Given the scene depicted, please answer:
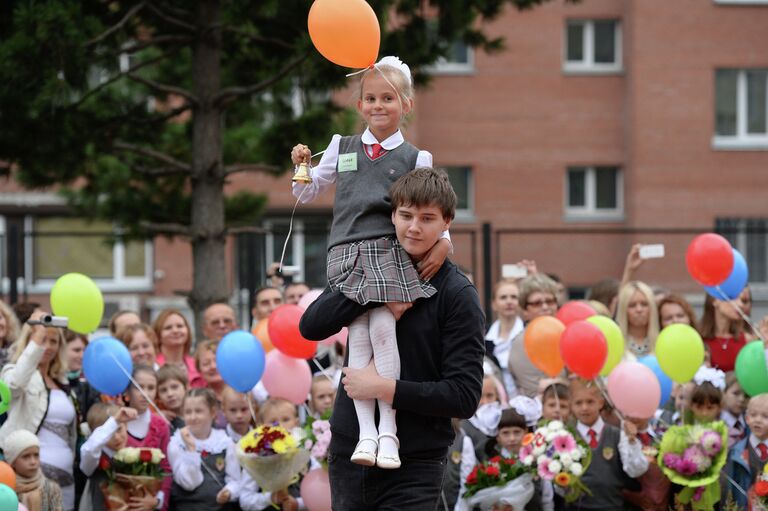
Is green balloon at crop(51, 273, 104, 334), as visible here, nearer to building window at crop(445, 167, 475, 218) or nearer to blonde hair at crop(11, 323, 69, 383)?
blonde hair at crop(11, 323, 69, 383)

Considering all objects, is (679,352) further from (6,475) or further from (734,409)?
(6,475)

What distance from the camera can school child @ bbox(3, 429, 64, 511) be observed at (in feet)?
18.2

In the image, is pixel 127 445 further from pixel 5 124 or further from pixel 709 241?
pixel 709 241

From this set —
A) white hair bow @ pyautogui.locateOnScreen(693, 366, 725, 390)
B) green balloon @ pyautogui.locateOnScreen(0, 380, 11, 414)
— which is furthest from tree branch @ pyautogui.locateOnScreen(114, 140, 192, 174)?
white hair bow @ pyautogui.locateOnScreen(693, 366, 725, 390)

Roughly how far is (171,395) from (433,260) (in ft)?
11.5

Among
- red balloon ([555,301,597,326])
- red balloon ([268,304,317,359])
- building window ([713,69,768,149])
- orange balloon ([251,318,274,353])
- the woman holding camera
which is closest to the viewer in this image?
the woman holding camera

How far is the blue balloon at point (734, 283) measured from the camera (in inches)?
280

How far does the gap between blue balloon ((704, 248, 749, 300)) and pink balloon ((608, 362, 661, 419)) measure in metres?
1.19

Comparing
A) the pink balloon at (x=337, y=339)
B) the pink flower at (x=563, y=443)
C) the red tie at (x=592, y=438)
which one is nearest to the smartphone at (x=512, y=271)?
the pink balloon at (x=337, y=339)

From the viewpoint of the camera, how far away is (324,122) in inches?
384

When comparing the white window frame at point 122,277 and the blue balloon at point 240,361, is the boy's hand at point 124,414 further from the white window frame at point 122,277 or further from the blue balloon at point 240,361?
the white window frame at point 122,277

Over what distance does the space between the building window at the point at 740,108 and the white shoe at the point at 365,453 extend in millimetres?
18842

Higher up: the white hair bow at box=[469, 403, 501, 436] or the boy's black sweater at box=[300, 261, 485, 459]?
the boy's black sweater at box=[300, 261, 485, 459]

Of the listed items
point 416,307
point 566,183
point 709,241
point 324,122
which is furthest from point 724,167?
point 416,307
